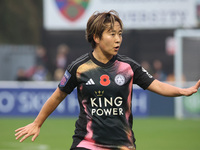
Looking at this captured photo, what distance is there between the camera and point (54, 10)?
19.9 meters

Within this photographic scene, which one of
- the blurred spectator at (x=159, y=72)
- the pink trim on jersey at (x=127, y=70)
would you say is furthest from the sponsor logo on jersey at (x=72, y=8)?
the pink trim on jersey at (x=127, y=70)

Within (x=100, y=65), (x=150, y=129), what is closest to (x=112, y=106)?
(x=100, y=65)

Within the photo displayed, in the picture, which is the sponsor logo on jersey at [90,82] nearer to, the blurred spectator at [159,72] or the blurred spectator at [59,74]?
the blurred spectator at [159,72]

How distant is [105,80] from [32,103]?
12127mm

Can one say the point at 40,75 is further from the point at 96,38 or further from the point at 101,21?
the point at 101,21

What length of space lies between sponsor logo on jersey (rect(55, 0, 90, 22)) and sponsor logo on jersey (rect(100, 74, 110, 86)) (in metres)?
14.7

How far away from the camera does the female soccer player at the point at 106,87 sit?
15.8 feet

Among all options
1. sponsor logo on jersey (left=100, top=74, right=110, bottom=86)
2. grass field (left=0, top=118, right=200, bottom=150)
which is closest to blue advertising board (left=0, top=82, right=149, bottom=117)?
grass field (left=0, top=118, right=200, bottom=150)

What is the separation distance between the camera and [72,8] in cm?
1956

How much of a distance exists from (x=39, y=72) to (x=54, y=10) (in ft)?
9.77

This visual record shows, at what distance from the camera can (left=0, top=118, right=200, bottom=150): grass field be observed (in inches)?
405

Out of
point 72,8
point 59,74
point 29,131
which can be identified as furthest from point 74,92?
point 29,131

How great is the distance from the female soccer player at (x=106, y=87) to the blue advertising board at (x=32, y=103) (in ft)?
38.4

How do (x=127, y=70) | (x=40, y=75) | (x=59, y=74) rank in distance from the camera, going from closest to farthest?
(x=127, y=70)
(x=59, y=74)
(x=40, y=75)
